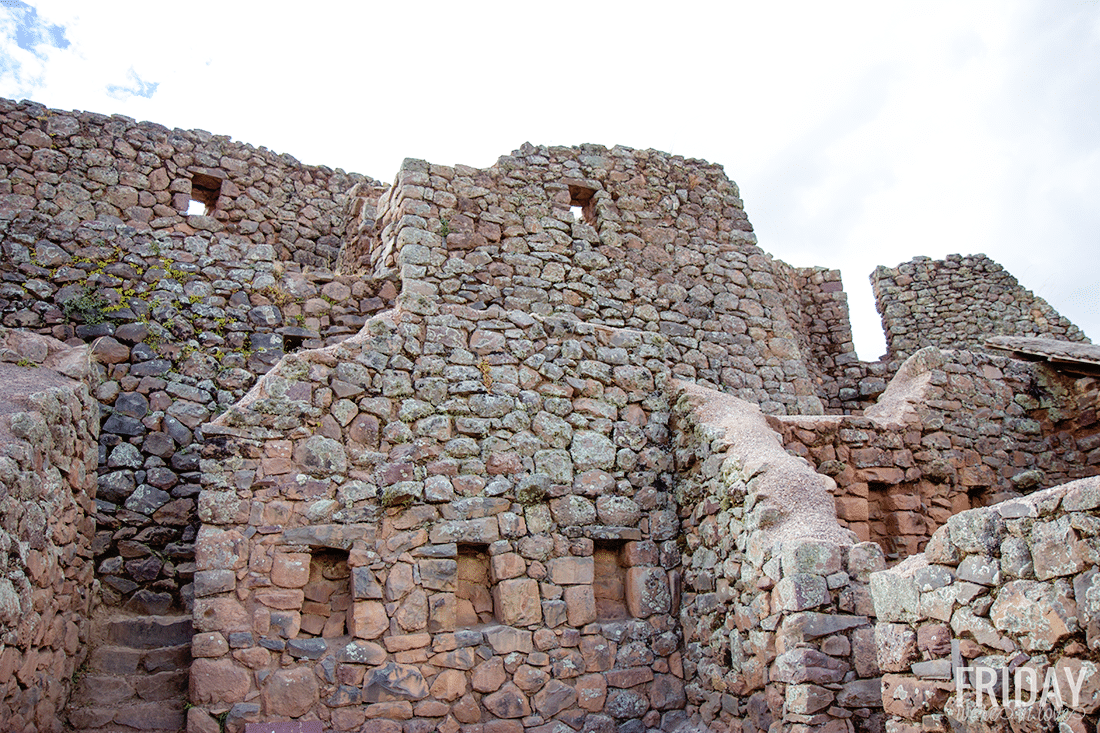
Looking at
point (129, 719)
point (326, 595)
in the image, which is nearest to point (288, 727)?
point (326, 595)

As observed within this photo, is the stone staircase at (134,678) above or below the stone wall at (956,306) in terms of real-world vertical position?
below

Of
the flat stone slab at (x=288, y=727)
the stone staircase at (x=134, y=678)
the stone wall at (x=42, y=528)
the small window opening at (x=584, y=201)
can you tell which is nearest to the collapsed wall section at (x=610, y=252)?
the small window opening at (x=584, y=201)

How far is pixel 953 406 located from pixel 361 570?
699 centimetres

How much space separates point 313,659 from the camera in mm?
5746

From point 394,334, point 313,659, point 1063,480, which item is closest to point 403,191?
point 394,334

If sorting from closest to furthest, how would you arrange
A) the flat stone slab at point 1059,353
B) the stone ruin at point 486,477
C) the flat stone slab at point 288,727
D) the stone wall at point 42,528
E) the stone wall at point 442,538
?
the stone wall at point 42,528, the stone ruin at point 486,477, the flat stone slab at point 288,727, the stone wall at point 442,538, the flat stone slab at point 1059,353

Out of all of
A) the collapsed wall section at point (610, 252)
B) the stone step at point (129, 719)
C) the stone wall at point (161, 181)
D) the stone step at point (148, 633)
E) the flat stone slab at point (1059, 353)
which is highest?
the stone wall at point (161, 181)

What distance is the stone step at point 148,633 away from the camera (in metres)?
6.23

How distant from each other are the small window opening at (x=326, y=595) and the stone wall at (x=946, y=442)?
170 inches

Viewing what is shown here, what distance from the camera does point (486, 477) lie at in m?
6.74

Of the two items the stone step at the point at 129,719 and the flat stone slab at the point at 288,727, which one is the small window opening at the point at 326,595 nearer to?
the flat stone slab at the point at 288,727

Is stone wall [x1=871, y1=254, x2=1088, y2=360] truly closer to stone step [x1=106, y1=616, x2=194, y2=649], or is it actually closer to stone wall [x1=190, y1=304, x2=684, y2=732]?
stone wall [x1=190, y1=304, x2=684, y2=732]

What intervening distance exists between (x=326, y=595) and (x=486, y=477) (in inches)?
63.9

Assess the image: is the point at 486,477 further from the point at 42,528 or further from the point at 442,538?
the point at 42,528
